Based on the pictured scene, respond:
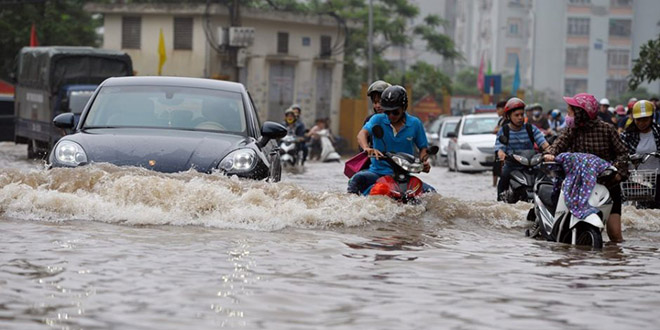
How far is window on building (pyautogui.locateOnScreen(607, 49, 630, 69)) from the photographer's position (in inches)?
3775

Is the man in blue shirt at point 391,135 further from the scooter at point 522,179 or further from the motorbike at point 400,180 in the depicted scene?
the scooter at point 522,179

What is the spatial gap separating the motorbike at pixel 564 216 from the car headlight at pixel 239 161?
258 centimetres

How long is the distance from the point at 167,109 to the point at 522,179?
4.49m

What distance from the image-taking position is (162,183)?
1148 cm

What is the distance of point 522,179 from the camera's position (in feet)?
50.0

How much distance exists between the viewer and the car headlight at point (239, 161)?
1178 centimetres

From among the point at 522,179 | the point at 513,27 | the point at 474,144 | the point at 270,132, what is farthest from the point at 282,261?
the point at 513,27

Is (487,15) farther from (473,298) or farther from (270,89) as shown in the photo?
(473,298)

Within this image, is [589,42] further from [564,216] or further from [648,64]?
[564,216]

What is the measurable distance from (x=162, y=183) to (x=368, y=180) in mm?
1880

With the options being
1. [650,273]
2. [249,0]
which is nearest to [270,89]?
[249,0]

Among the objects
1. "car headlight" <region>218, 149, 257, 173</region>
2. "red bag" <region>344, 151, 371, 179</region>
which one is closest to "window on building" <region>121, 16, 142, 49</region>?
"red bag" <region>344, 151, 371, 179</region>

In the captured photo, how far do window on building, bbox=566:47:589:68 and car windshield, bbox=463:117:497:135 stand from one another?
2607 inches

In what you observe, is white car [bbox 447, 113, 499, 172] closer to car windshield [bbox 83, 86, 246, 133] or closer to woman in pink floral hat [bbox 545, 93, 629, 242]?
car windshield [bbox 83, 86, 246, 133]
